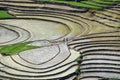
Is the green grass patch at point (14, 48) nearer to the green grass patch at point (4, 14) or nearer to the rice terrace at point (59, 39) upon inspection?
the rice terrace at point (59, 39)

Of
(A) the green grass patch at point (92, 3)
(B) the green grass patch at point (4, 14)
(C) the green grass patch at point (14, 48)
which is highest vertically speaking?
(A) the green grass patch at point (92, 3)

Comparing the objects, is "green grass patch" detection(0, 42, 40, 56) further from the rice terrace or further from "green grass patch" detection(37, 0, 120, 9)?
"green grass patch" detection(37, 0, 120, 9)

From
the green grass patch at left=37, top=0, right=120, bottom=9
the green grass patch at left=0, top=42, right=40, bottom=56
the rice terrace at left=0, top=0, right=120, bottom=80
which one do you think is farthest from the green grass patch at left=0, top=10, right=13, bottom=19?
the green grass patch at left=0, top=42, right=40, bottom=56

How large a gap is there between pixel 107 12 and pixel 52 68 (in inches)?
728

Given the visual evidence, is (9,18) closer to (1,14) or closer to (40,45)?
(1,14)

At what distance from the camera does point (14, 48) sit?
3897cm

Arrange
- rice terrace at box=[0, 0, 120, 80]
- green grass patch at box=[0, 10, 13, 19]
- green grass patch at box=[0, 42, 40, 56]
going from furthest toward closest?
1. green grass patch at box=[0, 10, 13, 19]
2. green grass patch at box=[0, 42, 40, 56]
3. rice terrace at box=[0, 0, 120, 80]

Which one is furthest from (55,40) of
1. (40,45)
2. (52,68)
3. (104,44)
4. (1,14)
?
(1,14)

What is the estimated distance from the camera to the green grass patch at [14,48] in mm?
37603

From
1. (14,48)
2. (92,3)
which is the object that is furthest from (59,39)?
(92,3)

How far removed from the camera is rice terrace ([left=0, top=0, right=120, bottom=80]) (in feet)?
111

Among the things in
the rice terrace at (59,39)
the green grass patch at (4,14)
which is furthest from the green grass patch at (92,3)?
the green grass patch at (4,14)

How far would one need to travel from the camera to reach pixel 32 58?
117ft

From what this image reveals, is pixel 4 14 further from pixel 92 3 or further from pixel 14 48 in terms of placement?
pixel 14 48
